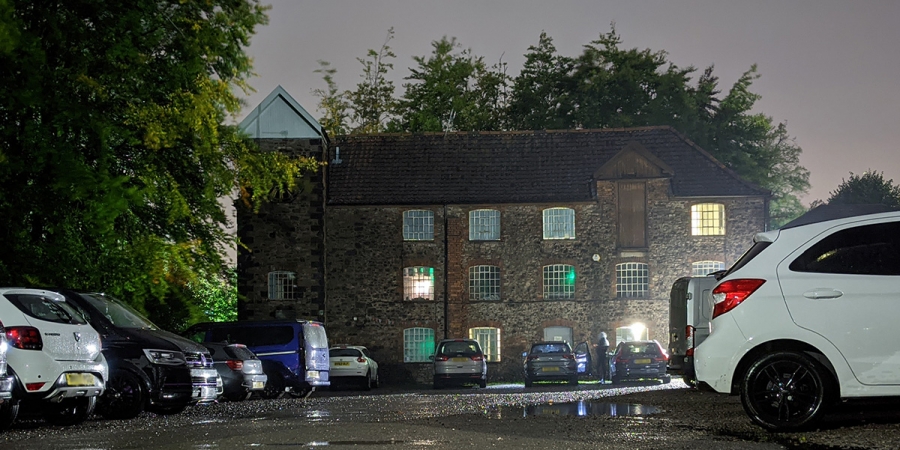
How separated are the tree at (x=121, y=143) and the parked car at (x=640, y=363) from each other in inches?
620

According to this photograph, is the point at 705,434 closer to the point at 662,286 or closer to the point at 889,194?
the point at 662,286

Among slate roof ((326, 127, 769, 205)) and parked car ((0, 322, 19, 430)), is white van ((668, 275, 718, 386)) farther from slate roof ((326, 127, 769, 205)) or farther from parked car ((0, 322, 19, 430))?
slate roof ((326, 127, 769, 205))

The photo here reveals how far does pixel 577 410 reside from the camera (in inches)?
648

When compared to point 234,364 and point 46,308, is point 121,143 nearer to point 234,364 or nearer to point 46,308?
point 234,364

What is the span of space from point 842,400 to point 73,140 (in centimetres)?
1690

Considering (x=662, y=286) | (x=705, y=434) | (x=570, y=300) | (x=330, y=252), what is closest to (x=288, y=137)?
(x=330, y=252)

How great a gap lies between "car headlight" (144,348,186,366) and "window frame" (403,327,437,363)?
3067 centimetres

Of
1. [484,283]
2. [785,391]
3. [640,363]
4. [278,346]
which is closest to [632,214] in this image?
[484,283]

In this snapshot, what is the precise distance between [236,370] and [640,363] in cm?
1738

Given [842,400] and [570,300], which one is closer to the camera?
[842,400]

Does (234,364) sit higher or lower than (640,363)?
higher

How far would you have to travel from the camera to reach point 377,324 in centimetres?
4903

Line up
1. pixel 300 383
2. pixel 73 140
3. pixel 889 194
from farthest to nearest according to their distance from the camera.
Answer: pixel 889 194
pixel 300 383
pixel 73 140

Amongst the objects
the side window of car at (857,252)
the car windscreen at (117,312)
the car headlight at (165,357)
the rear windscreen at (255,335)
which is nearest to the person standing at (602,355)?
the rear windscreen at (255,335)
